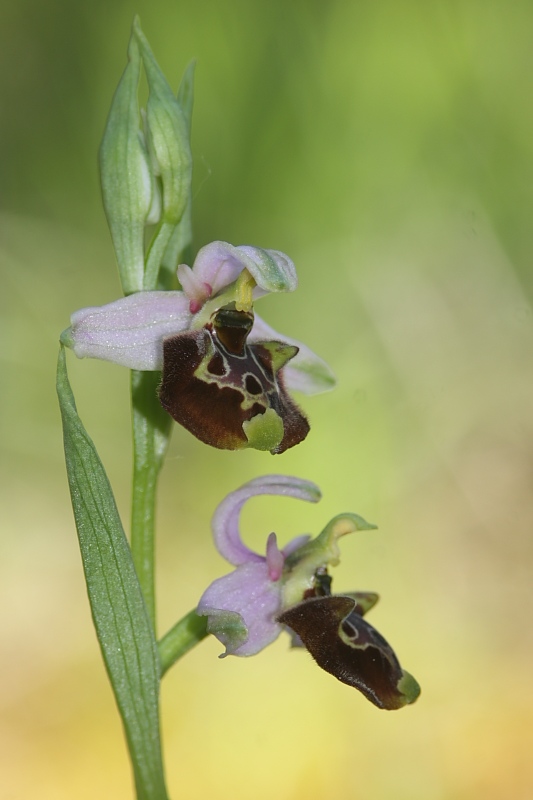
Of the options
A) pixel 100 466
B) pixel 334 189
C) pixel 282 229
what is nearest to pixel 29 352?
pixel 282 229

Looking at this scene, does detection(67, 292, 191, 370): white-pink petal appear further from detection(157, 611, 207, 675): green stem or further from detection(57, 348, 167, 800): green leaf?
detection(157, 611, 207, 675): green stem

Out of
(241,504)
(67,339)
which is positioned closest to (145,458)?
(241,504)

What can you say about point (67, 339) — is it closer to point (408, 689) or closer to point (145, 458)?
point (145, 458)

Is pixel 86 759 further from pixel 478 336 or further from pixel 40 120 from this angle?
pixel 40 120

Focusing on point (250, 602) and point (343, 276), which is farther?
point (343, 276)

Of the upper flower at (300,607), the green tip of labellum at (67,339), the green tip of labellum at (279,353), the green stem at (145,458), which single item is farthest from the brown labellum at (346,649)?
the green tip of labellum at (67,339)

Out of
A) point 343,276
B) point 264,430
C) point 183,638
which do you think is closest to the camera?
point 264,430

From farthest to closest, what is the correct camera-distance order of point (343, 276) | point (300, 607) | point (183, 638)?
point (343, 276)
point (183, 638)
point (300, 607)
